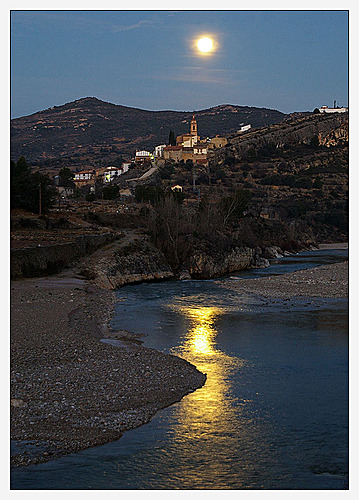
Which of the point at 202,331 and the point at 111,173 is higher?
the point at 111,173

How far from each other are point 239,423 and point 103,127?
4993 inches

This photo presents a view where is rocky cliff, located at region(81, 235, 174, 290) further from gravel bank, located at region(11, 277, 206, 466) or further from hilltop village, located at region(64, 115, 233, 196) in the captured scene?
hilltop village, located at region(64, 115, 233, 196)

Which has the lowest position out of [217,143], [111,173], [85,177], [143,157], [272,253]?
[272,253]

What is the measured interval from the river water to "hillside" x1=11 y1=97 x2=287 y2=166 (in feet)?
278

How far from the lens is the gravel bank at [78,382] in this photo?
348 inches

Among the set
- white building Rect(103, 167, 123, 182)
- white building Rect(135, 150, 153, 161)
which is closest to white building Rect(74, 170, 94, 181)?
white building Rect(103, 167, 123, 182)

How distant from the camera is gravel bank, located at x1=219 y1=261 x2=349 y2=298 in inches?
968

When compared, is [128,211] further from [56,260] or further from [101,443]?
[101,443]

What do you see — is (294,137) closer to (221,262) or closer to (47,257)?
(221,262)

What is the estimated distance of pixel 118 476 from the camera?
7613 millimetres

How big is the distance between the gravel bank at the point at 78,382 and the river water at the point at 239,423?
39cm

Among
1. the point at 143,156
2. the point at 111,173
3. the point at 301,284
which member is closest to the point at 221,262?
the point at 301,284

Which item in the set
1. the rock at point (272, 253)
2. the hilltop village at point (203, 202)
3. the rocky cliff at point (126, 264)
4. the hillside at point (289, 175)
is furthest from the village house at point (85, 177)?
the rocky cliff at point (126, 264)

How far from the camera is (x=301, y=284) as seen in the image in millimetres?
27219
